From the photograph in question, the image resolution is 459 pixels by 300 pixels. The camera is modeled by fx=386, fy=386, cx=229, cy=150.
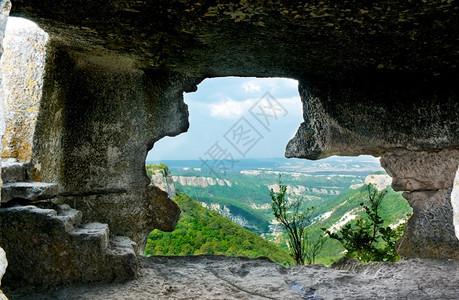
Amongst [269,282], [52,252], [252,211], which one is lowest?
[252,211]

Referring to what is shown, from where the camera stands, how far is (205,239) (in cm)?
720

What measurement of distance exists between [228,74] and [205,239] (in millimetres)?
3815

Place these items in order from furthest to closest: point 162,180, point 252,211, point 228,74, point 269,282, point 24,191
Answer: point 252,211, point 162,180, point 228,74, point 269,282, point 24,191

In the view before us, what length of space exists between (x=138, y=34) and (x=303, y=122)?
229cm

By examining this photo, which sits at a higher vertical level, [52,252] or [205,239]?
[52,252]

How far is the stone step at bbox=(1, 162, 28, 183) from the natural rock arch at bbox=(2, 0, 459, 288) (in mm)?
129

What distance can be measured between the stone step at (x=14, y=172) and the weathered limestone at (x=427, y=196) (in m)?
3.64

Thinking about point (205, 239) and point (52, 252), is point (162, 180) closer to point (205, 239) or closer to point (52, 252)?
point (205, 239)

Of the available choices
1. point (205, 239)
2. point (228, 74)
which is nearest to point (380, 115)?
point (228, 74)

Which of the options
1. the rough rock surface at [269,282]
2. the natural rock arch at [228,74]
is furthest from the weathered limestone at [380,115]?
the rough rock surface at [269,282]

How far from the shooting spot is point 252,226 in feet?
39.7

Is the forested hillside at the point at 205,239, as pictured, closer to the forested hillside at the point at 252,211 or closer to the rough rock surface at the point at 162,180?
the forested hillside at the point at 252,211

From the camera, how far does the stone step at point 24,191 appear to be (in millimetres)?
2828

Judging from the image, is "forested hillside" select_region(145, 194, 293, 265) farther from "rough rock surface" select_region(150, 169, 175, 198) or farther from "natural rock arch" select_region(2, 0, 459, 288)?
"natural rock arch" select_region(2, 0, 459, 288)
